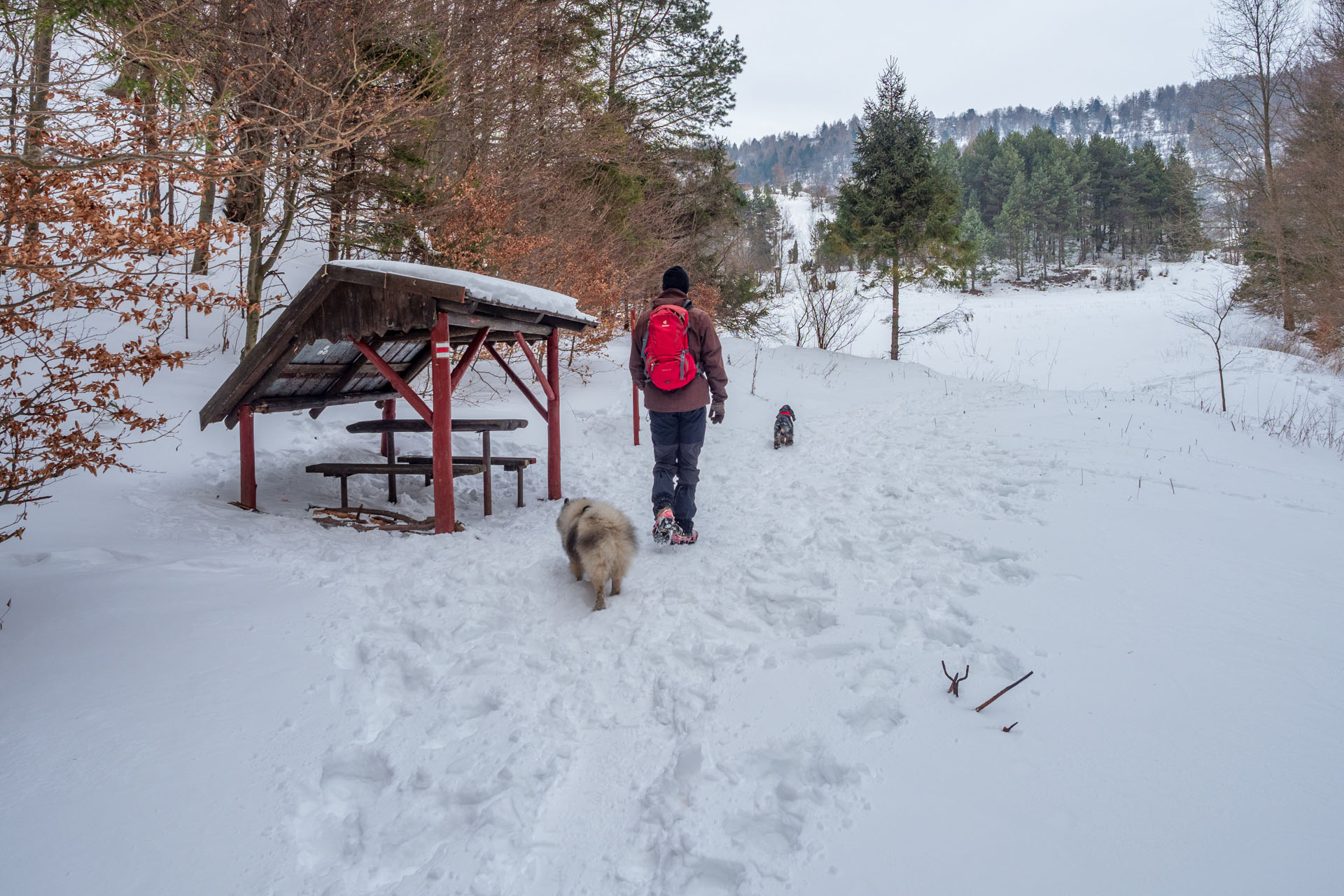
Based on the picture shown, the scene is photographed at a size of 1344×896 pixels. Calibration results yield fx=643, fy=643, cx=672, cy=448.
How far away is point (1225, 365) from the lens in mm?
17234

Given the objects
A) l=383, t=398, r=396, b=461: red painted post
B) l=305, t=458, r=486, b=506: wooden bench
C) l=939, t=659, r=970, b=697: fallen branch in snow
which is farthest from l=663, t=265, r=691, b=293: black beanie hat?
l=383, t=398, r=396, b=461: red painted post

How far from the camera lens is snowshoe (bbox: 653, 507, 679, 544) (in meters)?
5.32

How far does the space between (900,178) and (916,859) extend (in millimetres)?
19244

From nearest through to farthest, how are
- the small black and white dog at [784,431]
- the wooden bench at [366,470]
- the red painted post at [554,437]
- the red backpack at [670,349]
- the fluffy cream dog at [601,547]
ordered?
the fluffy cream dog at [601,547] → the red backpack at [670,349] → the wooden bench at [366,470] → the red painted post at [554,437] → the small black and white dog at [784,431]

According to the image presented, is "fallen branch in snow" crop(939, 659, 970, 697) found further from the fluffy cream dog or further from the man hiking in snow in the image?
the man hiking in snow

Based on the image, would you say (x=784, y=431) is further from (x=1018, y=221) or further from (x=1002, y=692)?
(x=1018, y=221)

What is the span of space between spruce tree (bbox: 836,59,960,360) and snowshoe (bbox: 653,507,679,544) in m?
15.4

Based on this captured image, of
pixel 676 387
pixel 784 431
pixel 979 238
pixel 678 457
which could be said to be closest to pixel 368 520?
pixel 678 457

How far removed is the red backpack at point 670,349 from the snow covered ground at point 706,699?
1415 mm

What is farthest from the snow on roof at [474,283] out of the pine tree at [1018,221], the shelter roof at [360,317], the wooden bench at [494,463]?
the pine tree at [1018,221]

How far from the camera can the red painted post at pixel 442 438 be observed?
5758 millimetres

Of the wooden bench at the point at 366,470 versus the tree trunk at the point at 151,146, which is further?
the wooden bench at the point at 366,470

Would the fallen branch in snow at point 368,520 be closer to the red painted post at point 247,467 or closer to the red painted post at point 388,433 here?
the red painted post at point 247,467

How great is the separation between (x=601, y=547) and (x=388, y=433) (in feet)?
15.3
